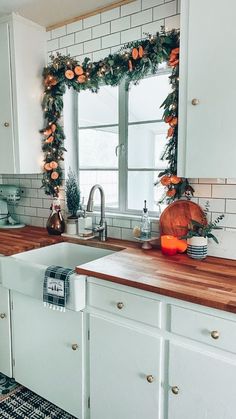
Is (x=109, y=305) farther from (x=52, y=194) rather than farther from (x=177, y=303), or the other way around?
(x=52, y=194)

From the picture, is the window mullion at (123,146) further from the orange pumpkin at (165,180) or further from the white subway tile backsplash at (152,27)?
the orange pumpkin at (165,180)

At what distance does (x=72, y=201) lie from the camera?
2.39 metres

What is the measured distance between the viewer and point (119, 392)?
1529 millimetres

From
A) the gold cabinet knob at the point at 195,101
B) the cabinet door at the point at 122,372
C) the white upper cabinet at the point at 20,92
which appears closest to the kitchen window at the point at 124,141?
the white upper cabinet at the point at 20,92

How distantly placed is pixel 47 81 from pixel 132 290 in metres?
1.73

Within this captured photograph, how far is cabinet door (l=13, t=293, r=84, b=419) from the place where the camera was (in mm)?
1682

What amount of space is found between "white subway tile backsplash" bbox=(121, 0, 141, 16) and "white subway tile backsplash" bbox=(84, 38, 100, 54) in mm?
243

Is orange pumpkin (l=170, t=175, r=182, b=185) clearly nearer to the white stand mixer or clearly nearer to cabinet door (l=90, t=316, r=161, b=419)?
cabinet door (l=90, t=316, r=161, b=419)

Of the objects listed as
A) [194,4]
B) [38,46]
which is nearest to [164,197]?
[194,4]

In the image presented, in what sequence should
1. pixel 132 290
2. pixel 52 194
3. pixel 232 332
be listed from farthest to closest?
pixel 52 194, pixel 132 290, pixel 232 332

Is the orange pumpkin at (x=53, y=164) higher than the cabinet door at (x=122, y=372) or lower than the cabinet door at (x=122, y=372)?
higher

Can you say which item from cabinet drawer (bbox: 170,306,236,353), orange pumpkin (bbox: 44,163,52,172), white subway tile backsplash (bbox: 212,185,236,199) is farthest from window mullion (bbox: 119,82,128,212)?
cabinet drawer (bbox: 170,306,236,353)

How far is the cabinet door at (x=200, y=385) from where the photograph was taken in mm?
1224

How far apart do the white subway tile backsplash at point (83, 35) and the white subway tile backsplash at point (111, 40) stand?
140 mm
